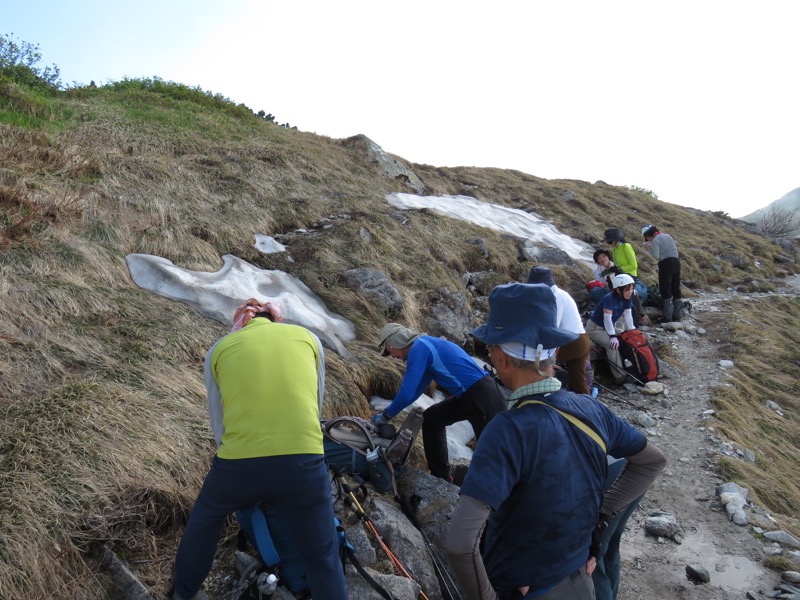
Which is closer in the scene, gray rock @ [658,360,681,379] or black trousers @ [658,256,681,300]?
gray rock @ [658,360,681,379]

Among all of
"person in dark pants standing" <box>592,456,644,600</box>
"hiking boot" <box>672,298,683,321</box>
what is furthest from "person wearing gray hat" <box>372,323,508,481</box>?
"hiking boot" <box>672,298,683,321</box>

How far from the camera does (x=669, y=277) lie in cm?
1181

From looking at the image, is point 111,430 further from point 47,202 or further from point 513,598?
point 47,202

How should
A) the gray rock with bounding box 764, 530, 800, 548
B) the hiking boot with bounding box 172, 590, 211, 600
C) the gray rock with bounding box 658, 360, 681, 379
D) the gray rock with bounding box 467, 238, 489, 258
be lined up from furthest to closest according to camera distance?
the gray rock with bounding box 467, 238, 489, 258
the gray rock with bounding box 658, 360, 681, 379
the gray rock with bounding box 764, 530, 800, 548
the hiking boot with bounding box 172, 590, 211, 600

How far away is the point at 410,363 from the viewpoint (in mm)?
5016

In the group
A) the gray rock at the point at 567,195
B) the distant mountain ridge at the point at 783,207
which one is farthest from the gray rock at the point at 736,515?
the distant mountain ridge at the point at 783,207

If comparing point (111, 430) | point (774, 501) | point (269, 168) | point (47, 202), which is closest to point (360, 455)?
point (111, 430)

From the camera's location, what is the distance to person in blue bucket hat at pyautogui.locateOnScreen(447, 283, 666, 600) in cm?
206

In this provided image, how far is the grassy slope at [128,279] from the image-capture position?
3.62 metres

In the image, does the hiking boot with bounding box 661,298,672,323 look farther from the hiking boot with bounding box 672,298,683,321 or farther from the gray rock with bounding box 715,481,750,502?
the gray rock with bounding box 715,481,750,502

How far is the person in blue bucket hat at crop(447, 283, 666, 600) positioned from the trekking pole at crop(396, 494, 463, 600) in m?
1.86

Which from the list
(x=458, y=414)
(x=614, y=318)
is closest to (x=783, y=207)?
(x=614, y=318)

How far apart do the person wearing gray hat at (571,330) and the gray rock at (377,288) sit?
2.58 meters

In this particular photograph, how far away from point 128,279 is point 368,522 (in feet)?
15.2
